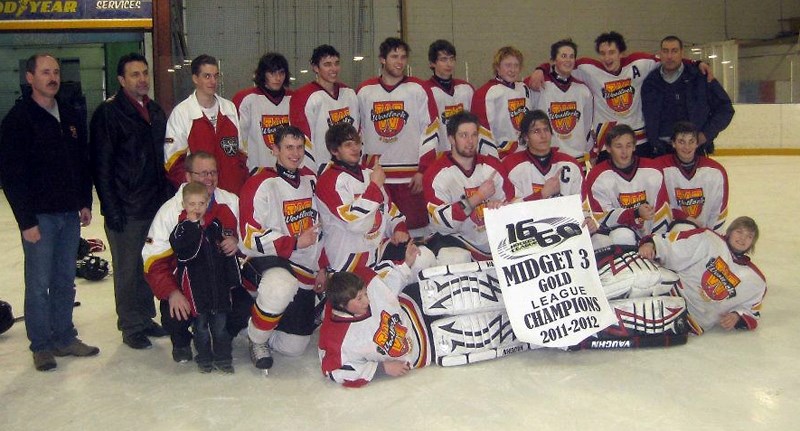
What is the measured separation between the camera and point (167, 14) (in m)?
10.3

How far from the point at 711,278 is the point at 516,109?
4.89 ft

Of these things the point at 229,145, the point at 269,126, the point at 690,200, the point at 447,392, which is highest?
the point at 269,126

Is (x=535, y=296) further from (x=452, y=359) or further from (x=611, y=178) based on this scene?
(x=611, y=178)

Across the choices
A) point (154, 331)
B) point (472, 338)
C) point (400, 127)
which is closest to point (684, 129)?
point (400, 127)

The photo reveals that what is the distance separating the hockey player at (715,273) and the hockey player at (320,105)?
68.6 inches

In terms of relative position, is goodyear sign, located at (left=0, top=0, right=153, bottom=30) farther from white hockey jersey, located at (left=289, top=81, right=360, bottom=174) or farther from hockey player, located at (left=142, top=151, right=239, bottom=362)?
hockey player, located at (left=142, top=151, right=239, bottom=362)

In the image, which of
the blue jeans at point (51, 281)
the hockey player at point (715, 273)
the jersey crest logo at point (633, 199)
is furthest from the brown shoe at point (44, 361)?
the jersey crest logo at point (633, 199)

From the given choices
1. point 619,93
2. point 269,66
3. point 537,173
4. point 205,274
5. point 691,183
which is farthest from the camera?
point 619,93

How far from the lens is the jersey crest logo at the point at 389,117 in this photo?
4.23 meters

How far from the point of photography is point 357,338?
2.94m

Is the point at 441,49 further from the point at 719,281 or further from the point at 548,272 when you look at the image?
the point at 719,281

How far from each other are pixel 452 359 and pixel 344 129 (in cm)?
111

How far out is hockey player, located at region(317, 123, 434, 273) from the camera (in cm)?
339

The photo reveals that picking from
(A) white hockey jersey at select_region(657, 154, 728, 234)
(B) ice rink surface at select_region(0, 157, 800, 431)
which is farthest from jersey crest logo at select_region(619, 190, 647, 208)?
(B) ice rink surface at select_region(0, 157, 800, 431)
